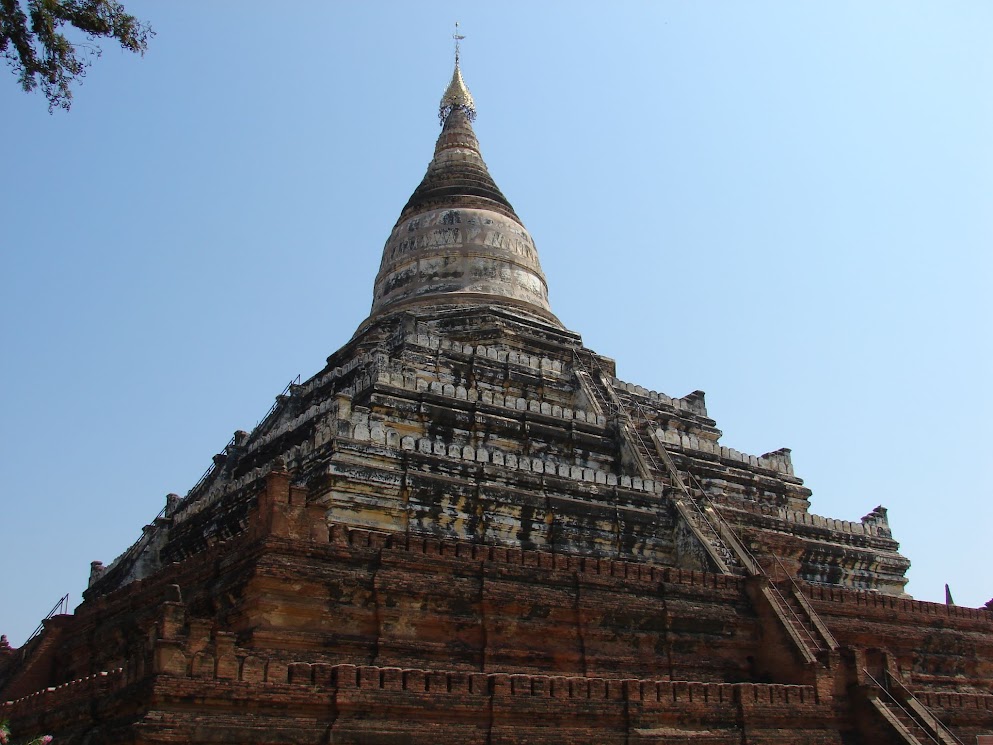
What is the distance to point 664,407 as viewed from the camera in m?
26.5

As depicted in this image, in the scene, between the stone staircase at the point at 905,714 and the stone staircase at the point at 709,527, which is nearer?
the stone staircase at the point at 905,714

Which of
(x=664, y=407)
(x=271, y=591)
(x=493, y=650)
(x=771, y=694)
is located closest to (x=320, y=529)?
(x=271, y=591)

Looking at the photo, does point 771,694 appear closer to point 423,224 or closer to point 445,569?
point 445,569

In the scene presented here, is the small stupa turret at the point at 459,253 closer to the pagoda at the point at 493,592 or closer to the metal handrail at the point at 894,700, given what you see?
the pagoda at the point at 493,592

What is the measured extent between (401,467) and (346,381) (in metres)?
5.30

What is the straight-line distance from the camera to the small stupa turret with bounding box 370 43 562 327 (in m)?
28.3

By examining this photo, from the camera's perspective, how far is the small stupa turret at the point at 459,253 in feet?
92.9

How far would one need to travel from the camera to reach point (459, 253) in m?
29.2

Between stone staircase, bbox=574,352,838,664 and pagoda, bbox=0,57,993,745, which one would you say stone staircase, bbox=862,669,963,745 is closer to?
pagoda, bbox=0,57,993,745

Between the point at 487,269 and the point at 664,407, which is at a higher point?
the point at 487,269

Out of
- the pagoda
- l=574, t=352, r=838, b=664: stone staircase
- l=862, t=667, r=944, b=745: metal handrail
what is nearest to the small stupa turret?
the pagoda

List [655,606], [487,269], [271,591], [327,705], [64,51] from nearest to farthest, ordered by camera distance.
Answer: [64,51] → [327,705] → [271,591] → [655,606] → [487,269]

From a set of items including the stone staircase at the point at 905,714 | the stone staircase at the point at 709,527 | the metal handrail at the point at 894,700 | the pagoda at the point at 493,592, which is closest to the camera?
the pagoda at the point at 493,592

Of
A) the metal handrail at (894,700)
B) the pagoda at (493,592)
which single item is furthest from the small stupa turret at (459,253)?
the metal handrail at (894,700)
